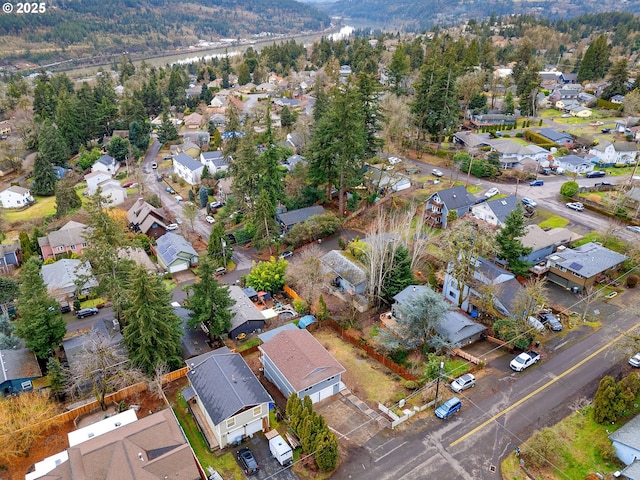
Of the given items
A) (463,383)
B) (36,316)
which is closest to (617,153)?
(463,383)

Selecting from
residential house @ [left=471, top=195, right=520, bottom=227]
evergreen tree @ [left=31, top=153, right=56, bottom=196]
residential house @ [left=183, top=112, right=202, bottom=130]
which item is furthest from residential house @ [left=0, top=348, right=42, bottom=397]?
residential house @ [left=183, top=112, right=202, bottom=130]

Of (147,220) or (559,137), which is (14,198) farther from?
(559,137)

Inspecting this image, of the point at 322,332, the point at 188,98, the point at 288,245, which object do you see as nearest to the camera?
the point at 322,332

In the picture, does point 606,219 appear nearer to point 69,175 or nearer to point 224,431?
point 224,431

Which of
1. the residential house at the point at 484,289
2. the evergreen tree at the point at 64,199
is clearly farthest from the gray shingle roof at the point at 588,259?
the evergreen tree at the point at 64,199

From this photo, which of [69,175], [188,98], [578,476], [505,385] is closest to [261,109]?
[188,98]

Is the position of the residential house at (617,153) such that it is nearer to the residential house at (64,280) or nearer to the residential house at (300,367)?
→ the residential house at (300,367)
